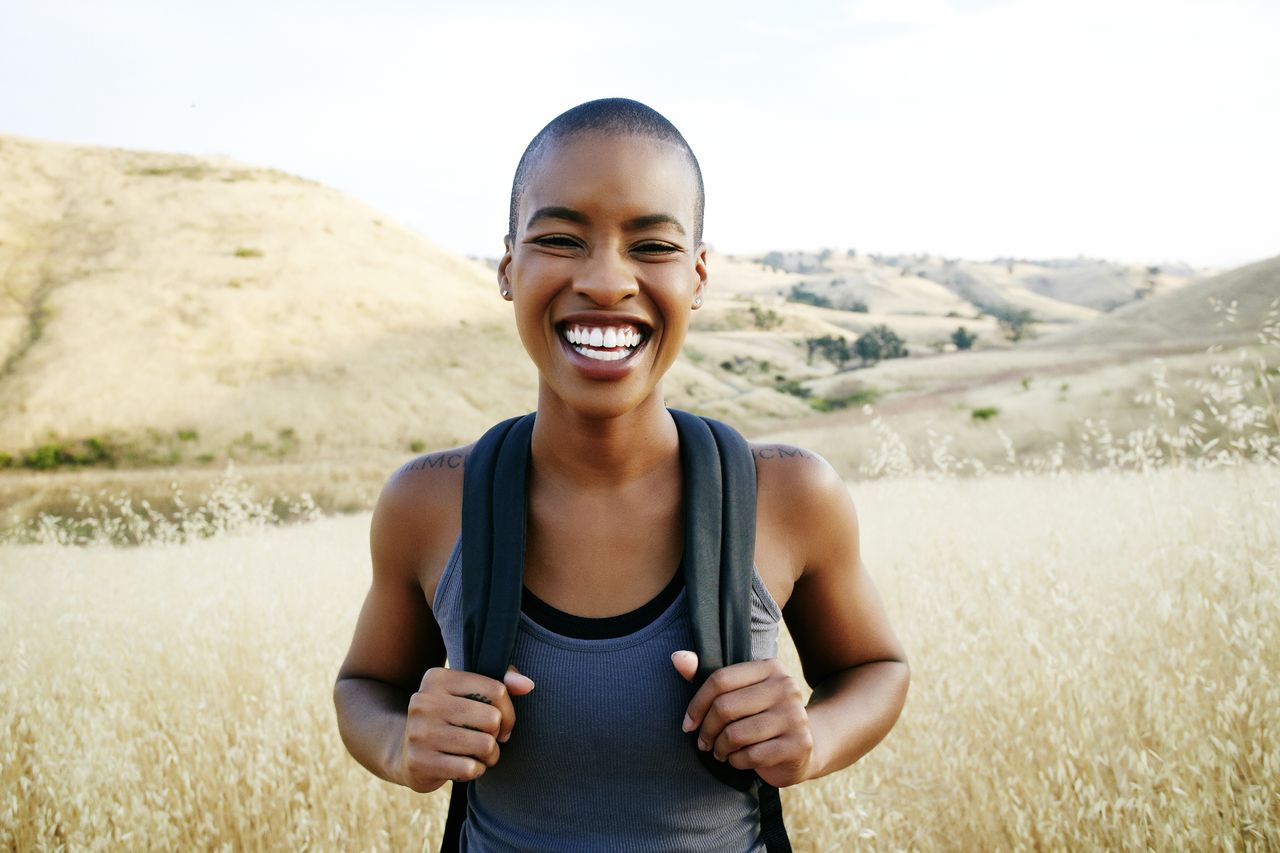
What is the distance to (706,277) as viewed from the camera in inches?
76.5

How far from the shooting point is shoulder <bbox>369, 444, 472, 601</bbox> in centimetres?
180

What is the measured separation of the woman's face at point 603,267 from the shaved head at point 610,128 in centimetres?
2

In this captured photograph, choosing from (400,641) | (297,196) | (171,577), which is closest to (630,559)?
(400,641)

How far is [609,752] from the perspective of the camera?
59.6 inches

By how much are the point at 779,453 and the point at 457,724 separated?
2.87 ft

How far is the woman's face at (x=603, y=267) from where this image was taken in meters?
1.58

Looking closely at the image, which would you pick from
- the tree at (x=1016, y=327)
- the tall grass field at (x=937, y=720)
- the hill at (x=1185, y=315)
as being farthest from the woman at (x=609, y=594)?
the tree at (x=1016, y=327)

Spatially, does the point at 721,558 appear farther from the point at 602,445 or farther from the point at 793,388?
the point at 793,388

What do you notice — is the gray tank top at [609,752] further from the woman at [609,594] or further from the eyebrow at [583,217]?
the eyebrow at [583,217]

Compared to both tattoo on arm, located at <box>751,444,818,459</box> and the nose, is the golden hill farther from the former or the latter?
the nose

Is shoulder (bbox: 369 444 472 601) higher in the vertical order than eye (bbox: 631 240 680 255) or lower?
lower

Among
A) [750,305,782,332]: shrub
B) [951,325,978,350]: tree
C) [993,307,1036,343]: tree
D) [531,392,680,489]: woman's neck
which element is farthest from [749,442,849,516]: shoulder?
[750,305,782,332]: shrub

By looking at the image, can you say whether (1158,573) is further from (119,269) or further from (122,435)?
(119,269)

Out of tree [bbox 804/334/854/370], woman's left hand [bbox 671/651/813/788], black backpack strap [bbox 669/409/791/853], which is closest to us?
woman's left hand [bbox 671/651/813/788]
